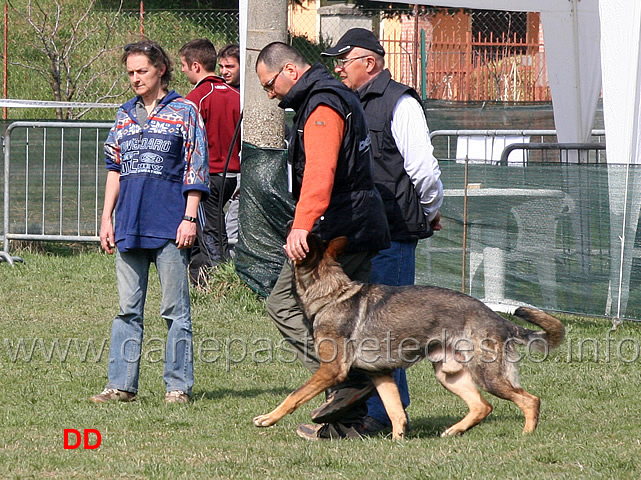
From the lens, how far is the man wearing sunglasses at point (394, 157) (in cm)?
511

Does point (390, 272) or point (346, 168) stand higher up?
point (346, 168)

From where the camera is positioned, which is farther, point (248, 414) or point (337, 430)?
point (248, 414)

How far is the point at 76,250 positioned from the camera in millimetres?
12234

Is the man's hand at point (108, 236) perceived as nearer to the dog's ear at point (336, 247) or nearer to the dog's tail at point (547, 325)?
the dog's ear at point (336, 247)

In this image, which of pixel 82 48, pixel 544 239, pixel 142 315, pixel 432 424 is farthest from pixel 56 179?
pixel 82 48

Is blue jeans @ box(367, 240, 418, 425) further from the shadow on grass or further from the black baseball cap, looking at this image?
the black baseball cap

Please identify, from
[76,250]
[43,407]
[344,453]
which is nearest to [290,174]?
[344,453]

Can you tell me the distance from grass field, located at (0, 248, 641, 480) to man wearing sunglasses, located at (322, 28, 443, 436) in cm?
68

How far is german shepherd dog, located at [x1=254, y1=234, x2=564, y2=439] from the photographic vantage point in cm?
475

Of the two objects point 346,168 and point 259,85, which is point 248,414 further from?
point 259,85

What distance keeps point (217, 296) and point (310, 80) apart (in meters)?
4.66

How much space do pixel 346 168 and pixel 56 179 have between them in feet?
25.8

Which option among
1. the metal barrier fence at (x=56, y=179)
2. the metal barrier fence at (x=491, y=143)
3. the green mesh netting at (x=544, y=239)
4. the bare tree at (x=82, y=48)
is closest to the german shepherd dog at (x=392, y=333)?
the green mesh netting at (x=544, y=239)

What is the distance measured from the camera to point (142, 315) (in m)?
5.70
